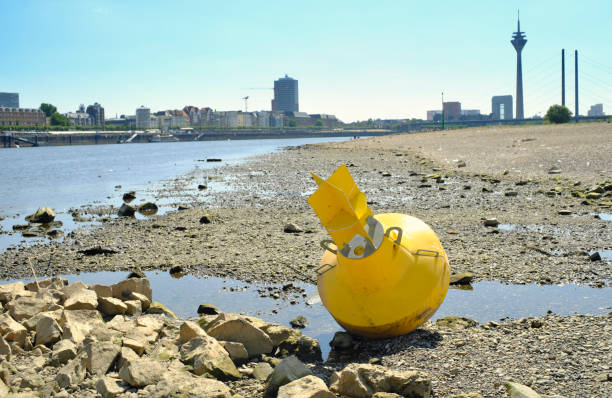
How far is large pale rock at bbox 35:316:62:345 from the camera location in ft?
16.0

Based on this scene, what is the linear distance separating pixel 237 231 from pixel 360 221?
274 inches

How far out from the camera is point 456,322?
5555mm

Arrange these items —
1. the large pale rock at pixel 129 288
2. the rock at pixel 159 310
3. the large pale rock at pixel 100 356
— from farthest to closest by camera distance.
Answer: the large pale rock at pixel 129 288 < the rock at pixel 159 310 < the large pale rock at pixel 100 356

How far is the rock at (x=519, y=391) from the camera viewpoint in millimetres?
3606

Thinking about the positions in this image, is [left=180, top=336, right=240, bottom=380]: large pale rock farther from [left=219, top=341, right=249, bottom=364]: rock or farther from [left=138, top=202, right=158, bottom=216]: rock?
[left=138, top=202, right=158, bottom=216]: rock

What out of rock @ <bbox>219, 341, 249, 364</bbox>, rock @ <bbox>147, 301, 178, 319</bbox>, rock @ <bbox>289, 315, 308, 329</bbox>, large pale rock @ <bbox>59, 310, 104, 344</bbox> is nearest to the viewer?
rock @ <bbox>219, 341, 249, 364</bbox>

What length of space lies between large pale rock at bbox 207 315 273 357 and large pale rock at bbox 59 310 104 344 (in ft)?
3.94

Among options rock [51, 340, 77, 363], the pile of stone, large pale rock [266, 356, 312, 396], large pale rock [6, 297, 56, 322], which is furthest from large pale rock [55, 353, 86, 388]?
large pale rock [6, 297, 56, 322]

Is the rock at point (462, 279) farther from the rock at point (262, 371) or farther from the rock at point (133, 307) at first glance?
the rock at point (133, 307)

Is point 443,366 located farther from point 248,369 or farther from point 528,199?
point 528,199

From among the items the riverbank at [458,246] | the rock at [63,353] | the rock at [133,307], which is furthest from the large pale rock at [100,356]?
the rock at [133,307]

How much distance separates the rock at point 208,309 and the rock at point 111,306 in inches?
32.7

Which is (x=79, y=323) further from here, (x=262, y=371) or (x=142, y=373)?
(x=262, y=371)

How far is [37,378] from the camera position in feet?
13.8
